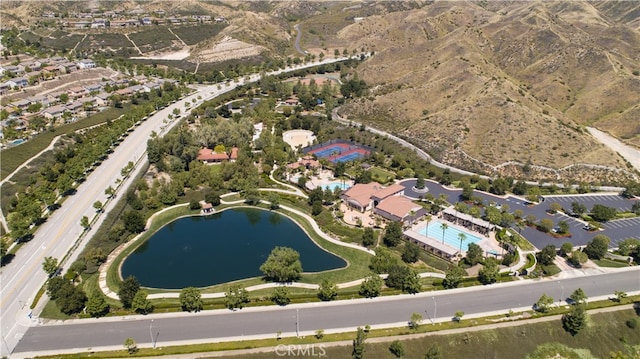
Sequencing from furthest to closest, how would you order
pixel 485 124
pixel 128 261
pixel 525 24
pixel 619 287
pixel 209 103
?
pixel 525 24
pixel 209 103
pixel 485 124
pixel 128 261
pixel 619 287

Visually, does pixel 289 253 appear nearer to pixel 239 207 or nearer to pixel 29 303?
pixel 239 207

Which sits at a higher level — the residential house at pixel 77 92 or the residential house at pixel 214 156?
the residential house at pixel 77 92

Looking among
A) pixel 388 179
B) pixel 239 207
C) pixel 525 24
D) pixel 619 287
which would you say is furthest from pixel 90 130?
pixel 525 24

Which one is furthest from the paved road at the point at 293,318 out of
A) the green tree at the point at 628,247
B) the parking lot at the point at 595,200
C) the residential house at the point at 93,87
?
the residential house at the point at 93,87

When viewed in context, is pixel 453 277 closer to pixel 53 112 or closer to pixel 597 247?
pixel 597 247

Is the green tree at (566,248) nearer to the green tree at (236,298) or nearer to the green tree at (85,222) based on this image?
the green tree at (236,298)

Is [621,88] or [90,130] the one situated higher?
[621,88]

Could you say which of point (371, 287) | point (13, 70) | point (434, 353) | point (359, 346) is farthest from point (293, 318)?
point (13, 70)
